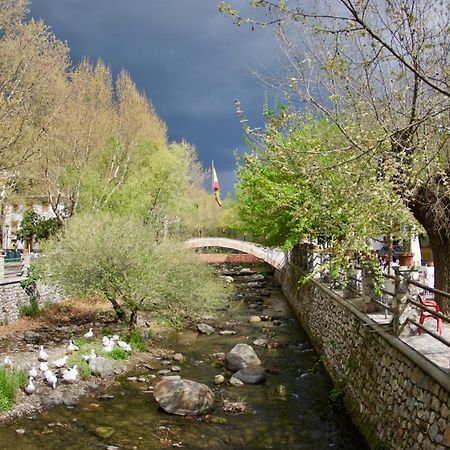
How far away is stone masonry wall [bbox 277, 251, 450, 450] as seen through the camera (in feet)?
23.6

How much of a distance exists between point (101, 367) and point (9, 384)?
299 cm

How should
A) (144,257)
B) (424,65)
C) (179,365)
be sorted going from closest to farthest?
(424,65), (179,365), (144,257)

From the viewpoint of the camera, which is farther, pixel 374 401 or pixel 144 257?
pixel 144 257

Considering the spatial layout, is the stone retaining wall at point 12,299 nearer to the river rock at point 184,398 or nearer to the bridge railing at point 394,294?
the river rock at point 184,398

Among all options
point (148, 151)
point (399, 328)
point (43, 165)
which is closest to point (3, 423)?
point (399, 328)

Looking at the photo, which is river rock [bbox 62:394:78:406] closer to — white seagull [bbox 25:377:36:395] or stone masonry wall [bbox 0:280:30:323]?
white seagull [bbox 25:377:36:395]

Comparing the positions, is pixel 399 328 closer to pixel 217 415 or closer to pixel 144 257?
pixel 217 415

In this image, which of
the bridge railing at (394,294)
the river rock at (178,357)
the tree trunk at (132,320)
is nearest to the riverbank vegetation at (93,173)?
the tree trunk at (132,320)

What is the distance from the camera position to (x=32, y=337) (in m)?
18.6

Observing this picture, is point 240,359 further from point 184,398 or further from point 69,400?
point 69,400

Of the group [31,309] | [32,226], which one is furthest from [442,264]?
[32,226]

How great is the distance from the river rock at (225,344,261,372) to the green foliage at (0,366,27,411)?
6128mm

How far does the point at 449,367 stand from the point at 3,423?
9265 mm

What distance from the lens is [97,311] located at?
2425 cm
